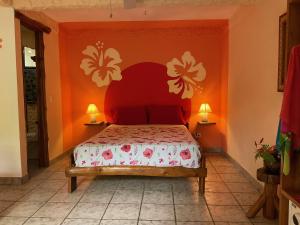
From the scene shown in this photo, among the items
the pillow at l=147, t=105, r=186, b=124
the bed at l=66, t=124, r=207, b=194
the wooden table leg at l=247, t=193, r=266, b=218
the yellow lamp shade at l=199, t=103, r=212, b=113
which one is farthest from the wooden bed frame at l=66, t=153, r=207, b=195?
the yellow lamp shade at l=199, t=103, r=212, b=113

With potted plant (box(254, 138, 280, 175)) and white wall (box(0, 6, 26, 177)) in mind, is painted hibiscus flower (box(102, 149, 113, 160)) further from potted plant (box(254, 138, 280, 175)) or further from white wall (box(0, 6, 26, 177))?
potted plant (box(254, 138, 280, 175))

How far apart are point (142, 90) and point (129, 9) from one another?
66.7 inches

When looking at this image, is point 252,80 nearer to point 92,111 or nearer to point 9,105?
point 92,111

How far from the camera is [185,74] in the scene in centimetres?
497

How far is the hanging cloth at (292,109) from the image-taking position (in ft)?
5.54

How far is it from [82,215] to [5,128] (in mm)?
1652

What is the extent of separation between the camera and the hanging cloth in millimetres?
1688

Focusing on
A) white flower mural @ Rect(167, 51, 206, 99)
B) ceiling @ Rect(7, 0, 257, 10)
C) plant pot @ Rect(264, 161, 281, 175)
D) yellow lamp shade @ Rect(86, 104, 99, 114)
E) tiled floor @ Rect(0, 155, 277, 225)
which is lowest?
tiled floor @ Rect(0, 155, 277, 225)

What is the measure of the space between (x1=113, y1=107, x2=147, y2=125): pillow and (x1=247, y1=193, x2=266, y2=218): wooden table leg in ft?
8.69

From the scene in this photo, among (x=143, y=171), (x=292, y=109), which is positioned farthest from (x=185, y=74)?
(x=292, y=109)

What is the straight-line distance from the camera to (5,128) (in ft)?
10.8

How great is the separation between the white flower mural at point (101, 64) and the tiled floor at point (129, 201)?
6.99ft

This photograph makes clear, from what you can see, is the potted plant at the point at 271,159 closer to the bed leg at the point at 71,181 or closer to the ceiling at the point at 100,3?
the ceiling at the point at 100,3

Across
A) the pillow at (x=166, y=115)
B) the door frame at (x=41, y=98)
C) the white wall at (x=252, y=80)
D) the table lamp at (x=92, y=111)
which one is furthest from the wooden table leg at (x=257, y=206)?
the table lamp at (x=92, y=111)
